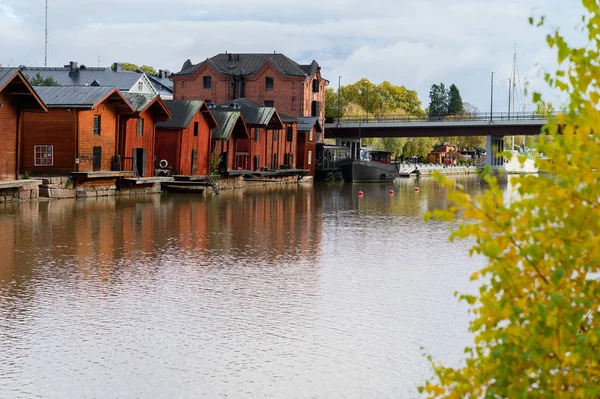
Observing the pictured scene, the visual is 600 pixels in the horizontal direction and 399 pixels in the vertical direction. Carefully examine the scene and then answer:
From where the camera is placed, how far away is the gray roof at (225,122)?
235ft

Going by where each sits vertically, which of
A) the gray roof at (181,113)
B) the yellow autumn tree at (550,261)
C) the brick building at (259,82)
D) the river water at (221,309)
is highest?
the brick building at (259,82)

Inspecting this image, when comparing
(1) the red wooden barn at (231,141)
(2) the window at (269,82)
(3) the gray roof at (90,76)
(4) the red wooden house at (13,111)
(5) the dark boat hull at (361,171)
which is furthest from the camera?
(2) the window at (269,82)

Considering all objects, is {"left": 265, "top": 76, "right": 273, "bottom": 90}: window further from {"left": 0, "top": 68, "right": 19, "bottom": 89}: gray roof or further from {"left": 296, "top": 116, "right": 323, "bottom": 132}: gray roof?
{"left": 0, "top": 68, "right": 19, "bottom": 89}: gray roof

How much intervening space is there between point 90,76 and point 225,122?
46.3 metres

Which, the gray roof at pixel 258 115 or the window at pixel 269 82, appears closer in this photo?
the gray roof at pixel 258 115

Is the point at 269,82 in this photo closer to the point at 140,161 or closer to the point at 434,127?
the point at 434,127

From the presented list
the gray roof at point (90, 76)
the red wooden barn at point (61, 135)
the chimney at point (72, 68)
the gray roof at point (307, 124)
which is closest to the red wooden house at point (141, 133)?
the red wooden barn at point (61, 135)

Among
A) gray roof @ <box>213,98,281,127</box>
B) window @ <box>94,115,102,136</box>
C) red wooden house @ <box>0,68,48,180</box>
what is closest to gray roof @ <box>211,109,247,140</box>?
gray roof @ <box>213,98,281,127</box>

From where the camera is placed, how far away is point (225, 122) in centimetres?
7325

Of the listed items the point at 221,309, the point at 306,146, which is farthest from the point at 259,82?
the point at 221,309

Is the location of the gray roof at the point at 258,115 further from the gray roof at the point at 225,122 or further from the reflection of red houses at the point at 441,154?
the reflection of red houses at the point at 441,154

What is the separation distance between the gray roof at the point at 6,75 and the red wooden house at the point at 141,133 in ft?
39.9

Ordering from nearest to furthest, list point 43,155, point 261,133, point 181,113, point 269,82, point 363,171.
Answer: point 43,155, point 181,113, point 261,133, point 363,171, point 269,82

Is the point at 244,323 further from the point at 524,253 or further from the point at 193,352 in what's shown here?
the point at 524,253
